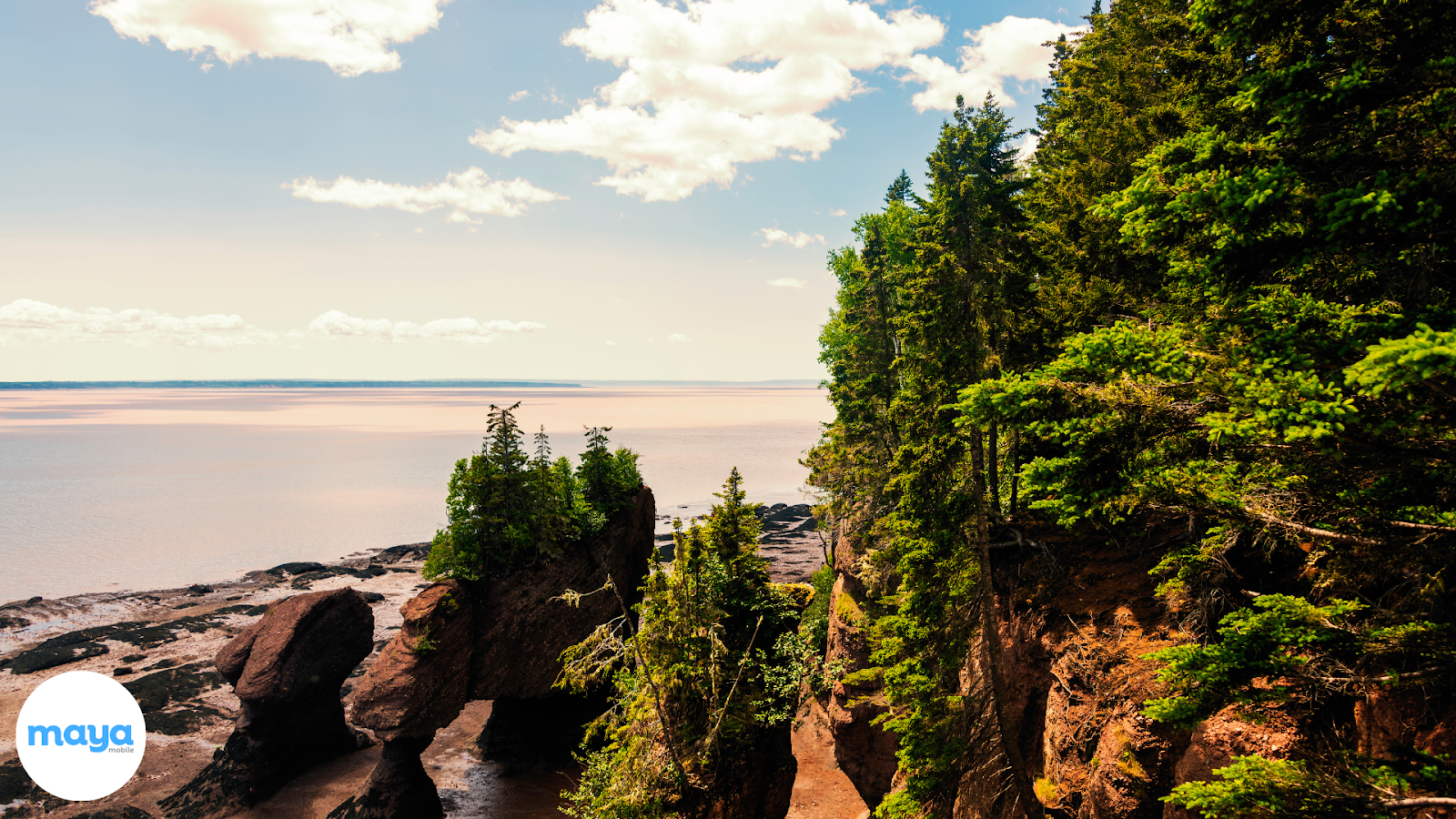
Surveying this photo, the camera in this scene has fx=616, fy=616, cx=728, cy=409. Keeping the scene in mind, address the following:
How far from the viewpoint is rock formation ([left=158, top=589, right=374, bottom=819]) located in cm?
2645

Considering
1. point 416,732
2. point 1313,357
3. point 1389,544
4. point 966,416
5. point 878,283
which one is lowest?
point 416,732

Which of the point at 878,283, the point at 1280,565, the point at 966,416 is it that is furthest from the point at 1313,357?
the point at 878,283

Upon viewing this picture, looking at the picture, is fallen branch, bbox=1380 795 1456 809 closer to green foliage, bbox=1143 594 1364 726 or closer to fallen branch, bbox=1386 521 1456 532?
green foliage, bbox=1143 594 1364 726

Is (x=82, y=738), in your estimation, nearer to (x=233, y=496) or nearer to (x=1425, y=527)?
(x=1425, y=527)

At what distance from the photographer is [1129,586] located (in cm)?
1443

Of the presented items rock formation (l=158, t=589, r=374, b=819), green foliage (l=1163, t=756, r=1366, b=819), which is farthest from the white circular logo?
green foliage (l=1163, t=756, r=1366, b=819)

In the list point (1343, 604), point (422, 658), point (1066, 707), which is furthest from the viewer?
point (422, 658)

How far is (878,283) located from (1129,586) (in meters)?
15.2

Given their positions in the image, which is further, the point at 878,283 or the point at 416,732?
the point at 878,283

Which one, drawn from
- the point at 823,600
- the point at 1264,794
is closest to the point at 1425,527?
the point at 1264,794

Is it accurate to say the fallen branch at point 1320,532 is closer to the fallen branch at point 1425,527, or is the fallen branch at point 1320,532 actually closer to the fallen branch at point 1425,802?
the fallen branch at point 1425,527

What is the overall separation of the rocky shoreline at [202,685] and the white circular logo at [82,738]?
24.6 inches

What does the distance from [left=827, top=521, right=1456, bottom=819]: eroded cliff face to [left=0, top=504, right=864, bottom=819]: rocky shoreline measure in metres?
13.7

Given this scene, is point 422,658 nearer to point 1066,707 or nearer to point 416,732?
point 416,732
